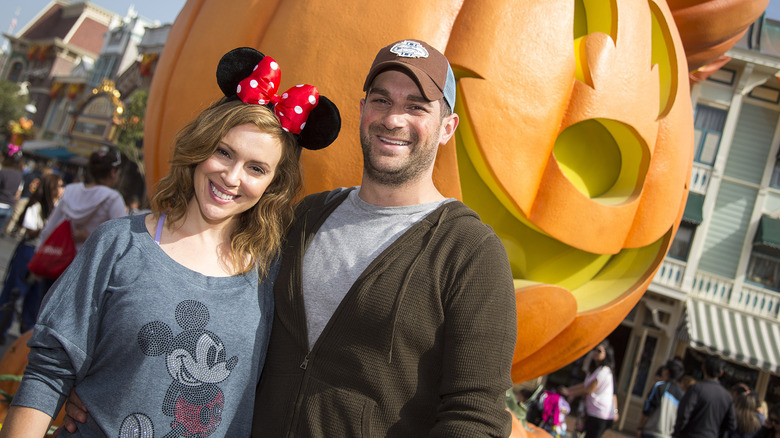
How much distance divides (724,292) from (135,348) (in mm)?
12711

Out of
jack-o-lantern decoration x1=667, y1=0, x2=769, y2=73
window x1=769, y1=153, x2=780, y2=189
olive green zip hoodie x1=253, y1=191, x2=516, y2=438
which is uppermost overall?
window x1=769, y1=153, x2=780, y2=189

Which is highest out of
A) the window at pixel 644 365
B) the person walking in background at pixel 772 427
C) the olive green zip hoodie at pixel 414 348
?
the olive green zip hoodie at pixel 414 348

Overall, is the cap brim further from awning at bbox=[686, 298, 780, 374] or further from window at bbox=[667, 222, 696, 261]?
window at bbox=[667, 222, 696, 261]

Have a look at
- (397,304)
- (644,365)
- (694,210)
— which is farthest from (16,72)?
(397,304)

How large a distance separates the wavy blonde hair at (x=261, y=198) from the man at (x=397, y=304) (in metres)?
0.08

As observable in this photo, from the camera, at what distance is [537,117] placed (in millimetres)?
1973

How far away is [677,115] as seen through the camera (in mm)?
2291

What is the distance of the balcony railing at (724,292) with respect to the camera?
38.4 feet

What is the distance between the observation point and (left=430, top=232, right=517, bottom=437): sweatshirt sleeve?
3.85ft

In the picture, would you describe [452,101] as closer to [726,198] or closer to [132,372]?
[132,372]

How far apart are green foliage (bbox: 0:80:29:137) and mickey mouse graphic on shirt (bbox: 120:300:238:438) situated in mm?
35571

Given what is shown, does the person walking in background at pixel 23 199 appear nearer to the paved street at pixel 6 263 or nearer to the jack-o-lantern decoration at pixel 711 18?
the paved street at pixel 6 263

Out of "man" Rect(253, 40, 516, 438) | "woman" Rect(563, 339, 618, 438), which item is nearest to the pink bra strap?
"man" Rect(253, 40, 516, 438)

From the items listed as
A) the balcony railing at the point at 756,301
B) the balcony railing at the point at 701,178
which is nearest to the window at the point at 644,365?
the balcony railing at the point at 756,301
